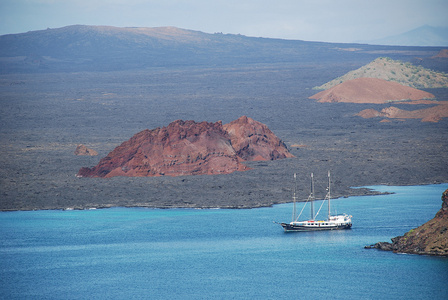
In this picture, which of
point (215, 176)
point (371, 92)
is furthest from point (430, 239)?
point (371, 92)

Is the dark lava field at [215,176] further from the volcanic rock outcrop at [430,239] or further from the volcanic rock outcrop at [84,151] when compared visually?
the volcanic rock outcrop at [430,239]

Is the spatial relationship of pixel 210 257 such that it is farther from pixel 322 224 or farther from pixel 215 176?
pixel 215 176

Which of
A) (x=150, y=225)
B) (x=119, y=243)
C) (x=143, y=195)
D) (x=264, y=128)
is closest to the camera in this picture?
(x=119, y=243)

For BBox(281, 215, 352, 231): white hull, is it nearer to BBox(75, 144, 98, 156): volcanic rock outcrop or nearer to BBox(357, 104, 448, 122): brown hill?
BBox(75, 144, 98, 156): volcanic rock outcrop

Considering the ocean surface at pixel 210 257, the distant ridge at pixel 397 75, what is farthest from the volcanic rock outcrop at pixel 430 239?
the distant ridge at pixel 397 75

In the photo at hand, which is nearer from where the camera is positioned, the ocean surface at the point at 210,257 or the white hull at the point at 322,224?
the ocean surface at the point at 210,257

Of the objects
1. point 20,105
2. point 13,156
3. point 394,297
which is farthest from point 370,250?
point 20,105

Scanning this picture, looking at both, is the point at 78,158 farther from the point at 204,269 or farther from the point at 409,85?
the point at 409,85

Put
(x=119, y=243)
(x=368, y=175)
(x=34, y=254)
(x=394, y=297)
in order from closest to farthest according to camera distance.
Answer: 1. (x=394, y=297)
2. (x=34, y=254)
3. (x=119, y=243)
4. (x=368, y=175)

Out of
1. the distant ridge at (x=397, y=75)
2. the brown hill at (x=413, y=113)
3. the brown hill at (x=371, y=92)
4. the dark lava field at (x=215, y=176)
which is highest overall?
the distant ridge at (x=397, y=75)
